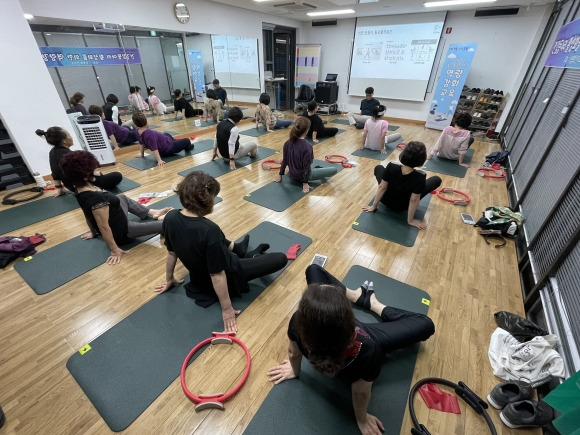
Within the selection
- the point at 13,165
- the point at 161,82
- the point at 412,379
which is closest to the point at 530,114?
the point at 412,379

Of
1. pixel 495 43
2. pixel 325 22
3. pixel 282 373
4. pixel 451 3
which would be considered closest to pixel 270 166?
pixel 282 373

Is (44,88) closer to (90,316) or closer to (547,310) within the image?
(90,316)

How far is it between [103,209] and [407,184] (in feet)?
9.95

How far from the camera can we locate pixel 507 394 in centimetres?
146

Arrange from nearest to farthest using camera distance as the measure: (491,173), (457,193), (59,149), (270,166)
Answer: (59,149), (457,193), (491,173), (270,166)

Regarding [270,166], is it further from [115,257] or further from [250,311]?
[250,311]

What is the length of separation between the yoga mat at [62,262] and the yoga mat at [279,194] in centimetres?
144

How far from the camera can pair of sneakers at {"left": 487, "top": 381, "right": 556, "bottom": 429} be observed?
4.39 feet

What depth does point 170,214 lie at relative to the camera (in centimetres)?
161

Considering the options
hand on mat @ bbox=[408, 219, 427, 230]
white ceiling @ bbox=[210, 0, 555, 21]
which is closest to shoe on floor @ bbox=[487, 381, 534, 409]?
hand on mat @ bbox=[408, 219, 427, 230]

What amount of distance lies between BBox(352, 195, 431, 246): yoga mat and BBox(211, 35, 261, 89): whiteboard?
609 cm

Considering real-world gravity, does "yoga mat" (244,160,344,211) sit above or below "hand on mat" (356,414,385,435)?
below

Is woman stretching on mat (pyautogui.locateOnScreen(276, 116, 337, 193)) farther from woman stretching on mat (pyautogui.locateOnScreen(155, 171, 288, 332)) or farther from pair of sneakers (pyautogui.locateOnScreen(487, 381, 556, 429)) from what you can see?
pair of sneakers (pyautogui.locateOnScreen(487, 381, 556, 429))

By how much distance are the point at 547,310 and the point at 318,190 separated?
2710mm
